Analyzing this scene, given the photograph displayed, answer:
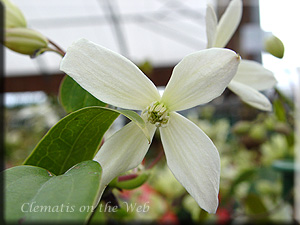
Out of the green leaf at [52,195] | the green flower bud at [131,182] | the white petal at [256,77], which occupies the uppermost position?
the green leaf at [52,195]

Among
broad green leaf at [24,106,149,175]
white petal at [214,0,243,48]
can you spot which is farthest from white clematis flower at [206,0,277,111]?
broad green leaf at [24,106,149,175]

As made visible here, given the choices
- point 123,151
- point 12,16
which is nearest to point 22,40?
point 12,16

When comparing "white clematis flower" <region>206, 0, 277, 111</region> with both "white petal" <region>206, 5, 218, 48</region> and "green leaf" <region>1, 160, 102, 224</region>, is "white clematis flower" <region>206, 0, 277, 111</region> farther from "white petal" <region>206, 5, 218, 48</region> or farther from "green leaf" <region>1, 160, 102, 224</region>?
"green leaf" <region>1, 160, 102, 224</region>

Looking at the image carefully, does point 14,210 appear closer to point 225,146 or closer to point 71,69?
point 71,69

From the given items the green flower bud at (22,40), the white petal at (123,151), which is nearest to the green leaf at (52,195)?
the white petal at (123,151)

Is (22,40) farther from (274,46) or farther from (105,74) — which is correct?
(274,46)

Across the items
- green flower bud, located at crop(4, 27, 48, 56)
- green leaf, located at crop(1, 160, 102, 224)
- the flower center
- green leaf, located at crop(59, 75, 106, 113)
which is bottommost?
green leaf, located at crop(59, 75, 106, 113)

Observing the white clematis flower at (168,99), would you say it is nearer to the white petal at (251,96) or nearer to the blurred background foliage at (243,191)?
the white petal at (251,96)
